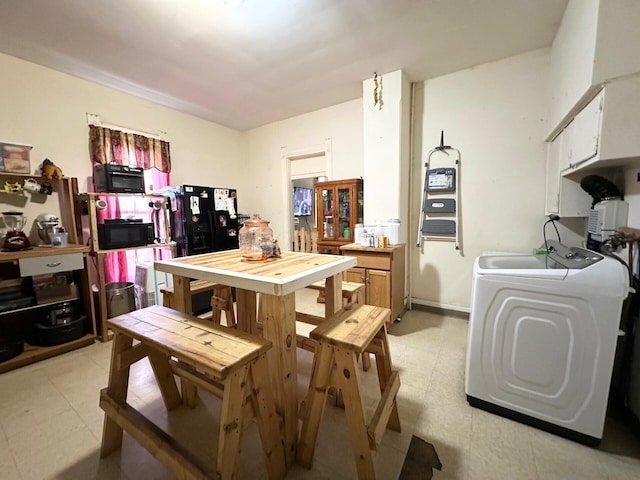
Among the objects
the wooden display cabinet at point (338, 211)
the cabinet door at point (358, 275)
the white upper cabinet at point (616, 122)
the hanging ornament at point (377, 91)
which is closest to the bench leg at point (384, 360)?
the cabinet door at point (358, 275)

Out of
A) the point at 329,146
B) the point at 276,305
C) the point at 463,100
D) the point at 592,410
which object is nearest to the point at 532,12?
the point at 463,100

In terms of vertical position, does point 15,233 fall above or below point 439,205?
below

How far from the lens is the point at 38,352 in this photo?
220 centimetres

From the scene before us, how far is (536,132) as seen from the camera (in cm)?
252

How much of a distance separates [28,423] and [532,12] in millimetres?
4403

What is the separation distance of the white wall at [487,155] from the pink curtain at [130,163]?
10.9ft

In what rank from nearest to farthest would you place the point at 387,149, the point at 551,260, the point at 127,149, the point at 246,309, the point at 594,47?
the point at 594,47 → the point at 551,260 → the point at 246,309 → the point at 387,149 → the point at 127,149

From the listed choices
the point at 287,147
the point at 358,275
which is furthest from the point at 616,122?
the point at 287,147

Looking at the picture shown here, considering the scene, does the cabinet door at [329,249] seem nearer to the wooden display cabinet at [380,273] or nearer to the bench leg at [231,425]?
the wooden display cabinet at [380,273]

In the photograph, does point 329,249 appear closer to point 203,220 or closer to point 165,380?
point 203,220

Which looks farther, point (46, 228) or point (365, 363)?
point (46, 228)

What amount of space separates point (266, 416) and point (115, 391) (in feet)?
Answer: 2.77

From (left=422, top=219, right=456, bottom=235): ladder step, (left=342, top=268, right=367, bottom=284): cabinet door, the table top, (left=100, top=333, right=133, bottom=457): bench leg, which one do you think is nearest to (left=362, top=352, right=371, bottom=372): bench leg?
(left=342, top=268, right=367, bottom=284): cabinet door

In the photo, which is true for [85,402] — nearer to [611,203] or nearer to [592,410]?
[592,410]
